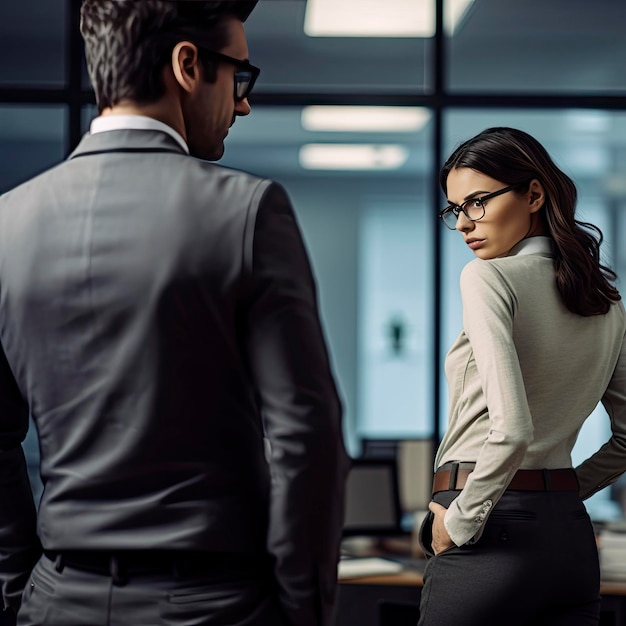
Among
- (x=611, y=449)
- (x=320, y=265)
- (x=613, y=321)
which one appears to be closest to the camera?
(x=613, y=321)

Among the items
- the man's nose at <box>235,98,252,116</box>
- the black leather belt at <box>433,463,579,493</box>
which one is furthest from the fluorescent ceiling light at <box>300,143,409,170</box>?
the man's nose at <box>235,98,252,116</box>

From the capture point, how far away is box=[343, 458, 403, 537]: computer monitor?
12.3 ft

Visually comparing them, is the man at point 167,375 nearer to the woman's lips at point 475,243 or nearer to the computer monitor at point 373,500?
the woman's lips at point 475,243

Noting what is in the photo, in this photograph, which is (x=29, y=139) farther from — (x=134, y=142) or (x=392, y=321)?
(x=134, y=142)

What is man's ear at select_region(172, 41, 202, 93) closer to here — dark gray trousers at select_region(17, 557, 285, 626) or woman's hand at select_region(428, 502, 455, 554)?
dark gray trousers at select_region(17, 557, 285, 626)

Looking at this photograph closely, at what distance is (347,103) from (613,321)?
2.88 meters

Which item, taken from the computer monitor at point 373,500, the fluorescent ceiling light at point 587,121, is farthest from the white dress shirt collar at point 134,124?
the fluorescent ceiling light at point 587,121

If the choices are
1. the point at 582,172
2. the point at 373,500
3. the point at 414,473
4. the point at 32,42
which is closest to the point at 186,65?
the point at 373,500

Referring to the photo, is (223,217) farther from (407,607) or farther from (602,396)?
(407,607)

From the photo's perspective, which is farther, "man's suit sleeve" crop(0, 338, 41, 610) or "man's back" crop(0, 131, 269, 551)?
"man's suit sleeve" crop(0, 338, 41, 610)

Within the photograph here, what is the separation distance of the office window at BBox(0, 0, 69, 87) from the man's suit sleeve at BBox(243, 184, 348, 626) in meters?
3.60

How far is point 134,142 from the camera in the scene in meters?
1.24

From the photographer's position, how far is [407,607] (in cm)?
318

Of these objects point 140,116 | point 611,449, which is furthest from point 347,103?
point 140,116
